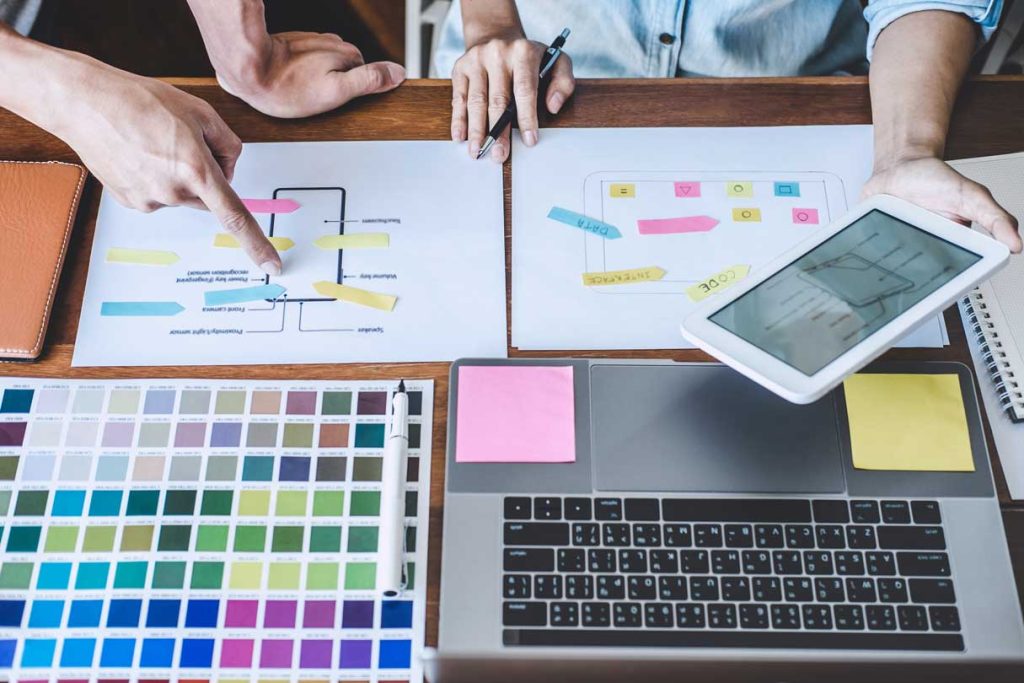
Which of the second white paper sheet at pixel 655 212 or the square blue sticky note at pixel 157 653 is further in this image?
the second white paper sheet at pixel 655 212

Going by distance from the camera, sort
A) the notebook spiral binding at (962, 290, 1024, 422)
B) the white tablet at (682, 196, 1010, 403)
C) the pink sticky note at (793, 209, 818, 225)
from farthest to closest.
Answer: the pink sticky note at (793, 209, 818, 225) < the notebook spiral binding at (962, 290, 1024, 422) < the white tablet at (682, 196, 1010, 403)

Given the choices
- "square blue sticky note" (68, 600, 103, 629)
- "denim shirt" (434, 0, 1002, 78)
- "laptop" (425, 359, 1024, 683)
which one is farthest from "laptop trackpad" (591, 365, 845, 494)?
"denim shirt" (434, 0, 1002, 78)

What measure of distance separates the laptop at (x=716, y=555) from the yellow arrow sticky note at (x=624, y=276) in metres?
0.12

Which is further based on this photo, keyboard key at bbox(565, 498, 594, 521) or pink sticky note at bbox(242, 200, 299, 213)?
pink sticky note at bbox(242, 200, 299, 213)

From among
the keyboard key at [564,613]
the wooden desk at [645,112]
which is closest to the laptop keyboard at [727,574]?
the keyboard key at [564,613]

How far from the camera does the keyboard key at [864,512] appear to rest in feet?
1.89

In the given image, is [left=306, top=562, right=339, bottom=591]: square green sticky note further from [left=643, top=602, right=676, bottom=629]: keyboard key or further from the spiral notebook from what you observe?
the spiral notebook

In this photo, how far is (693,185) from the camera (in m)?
0.76

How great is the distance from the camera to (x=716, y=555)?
562 mm

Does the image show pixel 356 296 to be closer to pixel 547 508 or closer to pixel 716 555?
pixel 547 508

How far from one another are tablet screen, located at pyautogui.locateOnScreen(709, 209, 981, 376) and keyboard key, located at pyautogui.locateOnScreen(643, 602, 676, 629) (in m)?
0.21

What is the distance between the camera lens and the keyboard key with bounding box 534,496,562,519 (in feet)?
1.89

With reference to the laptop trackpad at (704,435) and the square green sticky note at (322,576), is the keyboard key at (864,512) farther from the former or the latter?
the square green sticky note at (322,576)

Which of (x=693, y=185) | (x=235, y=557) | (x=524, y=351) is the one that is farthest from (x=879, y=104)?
(x=235, y=557)
